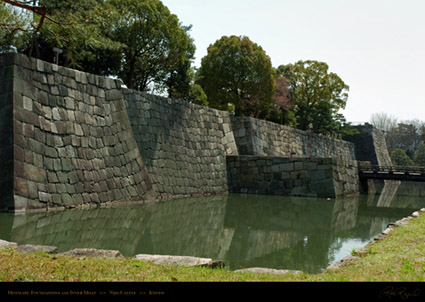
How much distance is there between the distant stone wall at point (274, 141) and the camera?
1903 centimetres

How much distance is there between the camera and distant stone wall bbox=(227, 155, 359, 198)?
15.6 m

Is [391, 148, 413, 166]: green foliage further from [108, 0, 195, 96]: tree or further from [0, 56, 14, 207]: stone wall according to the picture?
[0, 56, 14, 207]: stone wall

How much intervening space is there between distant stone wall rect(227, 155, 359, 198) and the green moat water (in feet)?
14.4

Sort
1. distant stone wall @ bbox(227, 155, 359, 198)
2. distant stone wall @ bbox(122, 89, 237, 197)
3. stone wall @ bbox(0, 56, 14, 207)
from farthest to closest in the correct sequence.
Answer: distant stone wall @ bbox(227, 155, 359, 198) < distant stone wall @ bbox(122, 89, 237, 197) < stone wall @ bbox(0, 56, 14, 207)

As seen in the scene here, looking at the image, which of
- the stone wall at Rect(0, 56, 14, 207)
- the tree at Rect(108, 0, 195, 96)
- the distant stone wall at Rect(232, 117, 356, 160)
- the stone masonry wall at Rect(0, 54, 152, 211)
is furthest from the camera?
the tree at Rect(108, 0, 195, 96)

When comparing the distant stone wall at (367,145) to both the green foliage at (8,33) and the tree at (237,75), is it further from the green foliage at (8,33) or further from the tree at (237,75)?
the green foliage at (8,33)

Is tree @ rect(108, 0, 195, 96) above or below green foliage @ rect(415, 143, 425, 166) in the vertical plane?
above

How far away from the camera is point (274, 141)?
2156 centimetres

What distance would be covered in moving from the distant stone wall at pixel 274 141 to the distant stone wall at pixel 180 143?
1.17 meters

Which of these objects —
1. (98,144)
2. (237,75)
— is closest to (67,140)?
(98,144)

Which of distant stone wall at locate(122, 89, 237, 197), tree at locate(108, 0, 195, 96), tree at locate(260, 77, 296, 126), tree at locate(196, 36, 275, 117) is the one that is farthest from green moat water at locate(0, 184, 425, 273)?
tree at locate(260, 77, 296, 126)

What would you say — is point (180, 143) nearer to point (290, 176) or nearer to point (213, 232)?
point (290, 176)

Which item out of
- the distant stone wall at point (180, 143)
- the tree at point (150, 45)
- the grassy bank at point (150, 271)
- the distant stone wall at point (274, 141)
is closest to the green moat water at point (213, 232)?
the grassy bank at point (150, 271)

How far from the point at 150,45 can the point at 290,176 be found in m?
10.0
